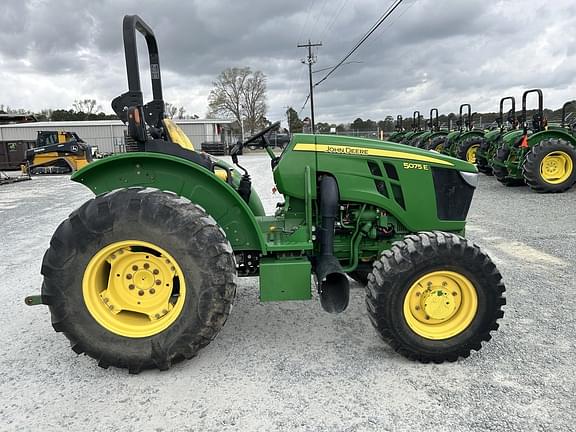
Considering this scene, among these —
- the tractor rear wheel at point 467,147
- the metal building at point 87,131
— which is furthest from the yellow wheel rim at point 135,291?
the metal building at point 87,131

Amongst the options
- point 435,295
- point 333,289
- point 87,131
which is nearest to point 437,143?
point 435,295

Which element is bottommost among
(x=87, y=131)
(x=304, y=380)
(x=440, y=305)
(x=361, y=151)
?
(x=304, y=380)

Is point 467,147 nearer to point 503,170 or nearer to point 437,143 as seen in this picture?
point 437,143

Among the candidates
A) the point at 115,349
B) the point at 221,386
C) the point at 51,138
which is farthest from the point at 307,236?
the point at 51,138

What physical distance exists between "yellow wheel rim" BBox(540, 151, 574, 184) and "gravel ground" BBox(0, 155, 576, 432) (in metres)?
6.67

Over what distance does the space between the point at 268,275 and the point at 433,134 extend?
14.1 m

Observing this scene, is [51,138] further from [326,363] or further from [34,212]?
[326,363]

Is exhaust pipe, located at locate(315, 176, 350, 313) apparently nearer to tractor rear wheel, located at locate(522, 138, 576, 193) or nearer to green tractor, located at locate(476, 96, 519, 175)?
A: tractor rear wheel, located at locate(522, 138, 576, 193)

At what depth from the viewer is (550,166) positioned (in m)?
10.1

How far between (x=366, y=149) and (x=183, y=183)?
130cm

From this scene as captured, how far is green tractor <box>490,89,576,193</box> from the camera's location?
9742mm

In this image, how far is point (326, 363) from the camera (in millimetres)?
2998

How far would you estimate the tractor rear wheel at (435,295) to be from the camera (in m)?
2.88

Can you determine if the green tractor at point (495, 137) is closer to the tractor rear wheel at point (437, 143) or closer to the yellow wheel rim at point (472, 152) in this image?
the yellow wheel rim at point (472, 152)
